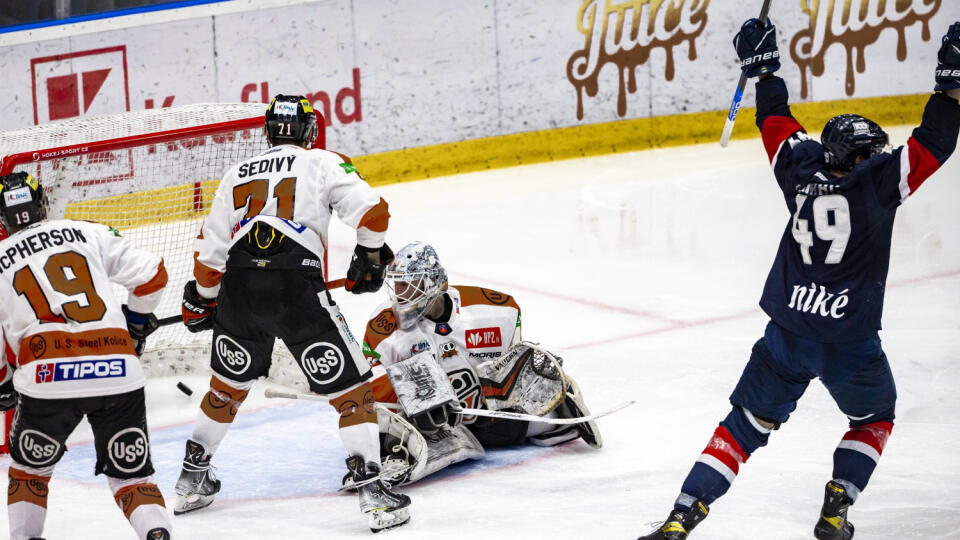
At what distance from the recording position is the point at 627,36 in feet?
30.9

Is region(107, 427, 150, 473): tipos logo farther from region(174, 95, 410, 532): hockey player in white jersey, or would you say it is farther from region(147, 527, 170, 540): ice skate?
region(174, 95, 410, 532): hockey player in white jersey

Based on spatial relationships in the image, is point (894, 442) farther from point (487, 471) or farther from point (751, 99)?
point (751, 99)

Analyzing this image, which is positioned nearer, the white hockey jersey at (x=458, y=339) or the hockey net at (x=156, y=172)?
the white hockey jersey at (x=458, y=339)

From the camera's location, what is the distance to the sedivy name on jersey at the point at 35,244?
3.19m

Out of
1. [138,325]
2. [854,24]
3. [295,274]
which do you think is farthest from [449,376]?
[854,24]

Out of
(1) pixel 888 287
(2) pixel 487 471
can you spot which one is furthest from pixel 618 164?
(2) pixel 487 471

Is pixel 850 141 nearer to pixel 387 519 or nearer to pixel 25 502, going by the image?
pixel 387 519

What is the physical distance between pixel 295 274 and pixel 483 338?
84 cm

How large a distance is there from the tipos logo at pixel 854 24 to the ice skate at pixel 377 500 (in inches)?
264

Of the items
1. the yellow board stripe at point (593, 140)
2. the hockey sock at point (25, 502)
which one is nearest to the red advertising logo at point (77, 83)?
the yellow board stripe at point (593, 140)

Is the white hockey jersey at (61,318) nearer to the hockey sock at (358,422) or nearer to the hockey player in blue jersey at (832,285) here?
the hockey sock at (358,422)

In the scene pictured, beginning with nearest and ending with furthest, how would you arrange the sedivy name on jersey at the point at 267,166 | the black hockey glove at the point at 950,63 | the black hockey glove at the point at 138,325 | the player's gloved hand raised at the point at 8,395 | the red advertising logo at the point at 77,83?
the black hockey glove at the point at 950,63, the player's gloved hand raised at the point at 8,395, the black hockey glove at the point at 138,325, the sedivy name on jersey at the point at 267,166, the red advertising logo at the point at 77,83

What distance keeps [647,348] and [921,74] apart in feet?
15.8

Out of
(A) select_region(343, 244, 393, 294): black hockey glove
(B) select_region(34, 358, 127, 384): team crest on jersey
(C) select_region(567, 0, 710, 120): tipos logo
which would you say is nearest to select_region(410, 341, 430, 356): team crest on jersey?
(A) select_region(343, 244, 393, 294): black hockey glove
